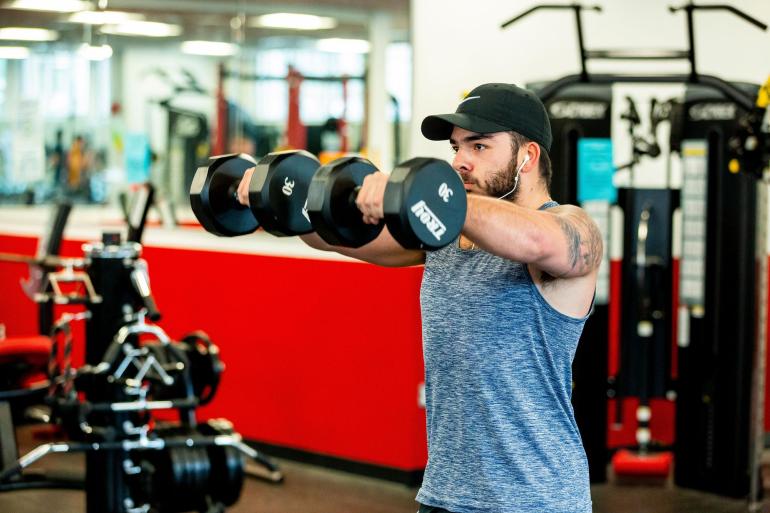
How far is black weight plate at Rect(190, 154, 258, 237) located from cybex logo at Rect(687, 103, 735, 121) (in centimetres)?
335

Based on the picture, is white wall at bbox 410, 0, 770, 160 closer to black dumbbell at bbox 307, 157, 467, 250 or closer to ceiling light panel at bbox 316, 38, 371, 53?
ceiling light panel at bbox 316, 38, 371, 53

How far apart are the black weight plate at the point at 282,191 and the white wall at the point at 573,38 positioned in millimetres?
3412

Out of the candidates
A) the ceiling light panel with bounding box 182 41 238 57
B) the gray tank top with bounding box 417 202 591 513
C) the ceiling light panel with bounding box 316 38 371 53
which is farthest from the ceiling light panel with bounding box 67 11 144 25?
the gray tank top with bounding box 417 202 591 513

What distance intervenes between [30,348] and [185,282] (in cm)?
104

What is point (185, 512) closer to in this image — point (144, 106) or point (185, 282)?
point (185, 282)

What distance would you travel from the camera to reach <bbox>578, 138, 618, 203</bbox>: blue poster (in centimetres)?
520

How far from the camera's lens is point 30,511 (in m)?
4.89

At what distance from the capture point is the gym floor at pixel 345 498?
4.96 metres

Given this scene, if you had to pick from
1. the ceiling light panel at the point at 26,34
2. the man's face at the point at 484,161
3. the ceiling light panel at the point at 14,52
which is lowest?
the man's face at the point at 484,161

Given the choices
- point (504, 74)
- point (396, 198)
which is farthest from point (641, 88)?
point (396, 198)

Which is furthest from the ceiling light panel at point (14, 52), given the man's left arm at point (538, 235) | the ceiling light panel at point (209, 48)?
the man's left arm at point (538, 235)

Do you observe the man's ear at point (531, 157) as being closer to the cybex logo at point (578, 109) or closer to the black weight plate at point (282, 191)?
the black weight plate at point (282, 191)

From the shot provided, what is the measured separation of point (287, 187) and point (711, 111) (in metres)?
3.51

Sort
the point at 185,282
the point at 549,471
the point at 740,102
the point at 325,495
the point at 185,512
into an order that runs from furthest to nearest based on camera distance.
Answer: the point at 185,282
the point at 325,495
the point at 740,102
the point at 185,512
the point at 549,471
